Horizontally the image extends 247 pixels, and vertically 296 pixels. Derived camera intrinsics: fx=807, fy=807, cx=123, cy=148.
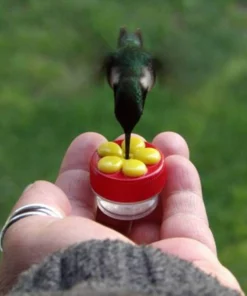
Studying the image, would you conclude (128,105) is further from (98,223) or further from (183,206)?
(98,223)

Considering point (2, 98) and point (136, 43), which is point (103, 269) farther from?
point (2, 98)

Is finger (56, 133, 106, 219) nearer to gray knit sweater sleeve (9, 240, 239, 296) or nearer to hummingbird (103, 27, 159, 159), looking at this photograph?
hummingbird (103, 27, 159, 159)

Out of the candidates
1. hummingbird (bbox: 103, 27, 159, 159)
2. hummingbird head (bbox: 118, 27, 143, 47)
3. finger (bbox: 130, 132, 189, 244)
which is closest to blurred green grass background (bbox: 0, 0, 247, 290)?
hummingbird head (bbox: 118, 27, 143, 47)

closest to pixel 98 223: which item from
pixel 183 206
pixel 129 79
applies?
pixel 183 206

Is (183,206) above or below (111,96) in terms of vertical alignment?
above

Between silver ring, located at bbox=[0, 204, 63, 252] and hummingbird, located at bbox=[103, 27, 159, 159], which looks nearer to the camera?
silver ring, located at bbox=[0, 204, 63, 252]

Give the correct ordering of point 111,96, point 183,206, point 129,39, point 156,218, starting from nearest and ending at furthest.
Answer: point 183,206
point 156,218
point 129,39
point 111,96
